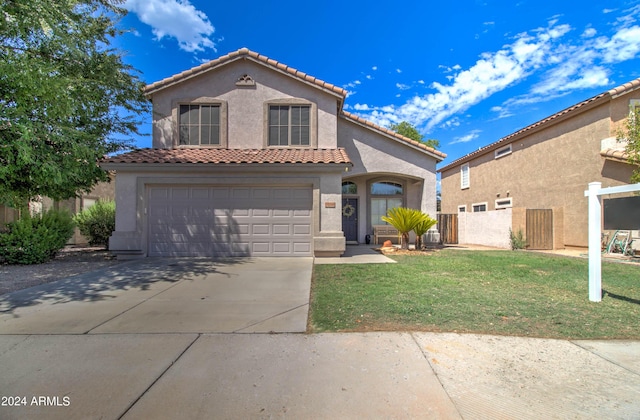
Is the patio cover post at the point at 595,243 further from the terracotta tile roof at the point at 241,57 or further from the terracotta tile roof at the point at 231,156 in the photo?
the terracotta tile roof at the point at 241,57

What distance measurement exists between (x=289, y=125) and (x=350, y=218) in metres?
5.49

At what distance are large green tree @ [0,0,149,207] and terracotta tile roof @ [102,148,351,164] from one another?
4.39 ft

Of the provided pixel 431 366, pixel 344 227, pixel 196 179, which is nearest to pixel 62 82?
pixel 196 179

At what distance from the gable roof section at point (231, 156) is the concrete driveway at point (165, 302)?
140 inches

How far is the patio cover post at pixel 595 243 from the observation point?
507 cm

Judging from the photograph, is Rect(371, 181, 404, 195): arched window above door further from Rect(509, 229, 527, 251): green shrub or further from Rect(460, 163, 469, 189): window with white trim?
Rect(460, 163, 469, 189): window with white trim

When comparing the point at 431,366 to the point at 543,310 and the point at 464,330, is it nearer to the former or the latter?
the point at 464,330

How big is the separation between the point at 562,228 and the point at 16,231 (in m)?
19.9

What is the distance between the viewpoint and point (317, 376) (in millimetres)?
2852

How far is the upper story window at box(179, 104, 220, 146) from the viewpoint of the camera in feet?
38.5

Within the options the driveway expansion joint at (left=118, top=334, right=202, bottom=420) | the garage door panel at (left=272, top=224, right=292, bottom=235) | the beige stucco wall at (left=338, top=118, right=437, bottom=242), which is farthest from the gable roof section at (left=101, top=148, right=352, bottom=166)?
the driveway expansion joint at (left=118, top=334, right=202, bottom=420)

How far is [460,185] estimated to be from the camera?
22.2 m

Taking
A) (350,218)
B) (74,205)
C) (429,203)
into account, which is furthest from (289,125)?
(74,205)

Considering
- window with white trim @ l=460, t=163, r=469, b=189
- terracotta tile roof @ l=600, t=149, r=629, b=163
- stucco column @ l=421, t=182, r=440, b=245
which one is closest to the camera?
terracotta tile roof @ l=600, t=149, r=629, b=163
